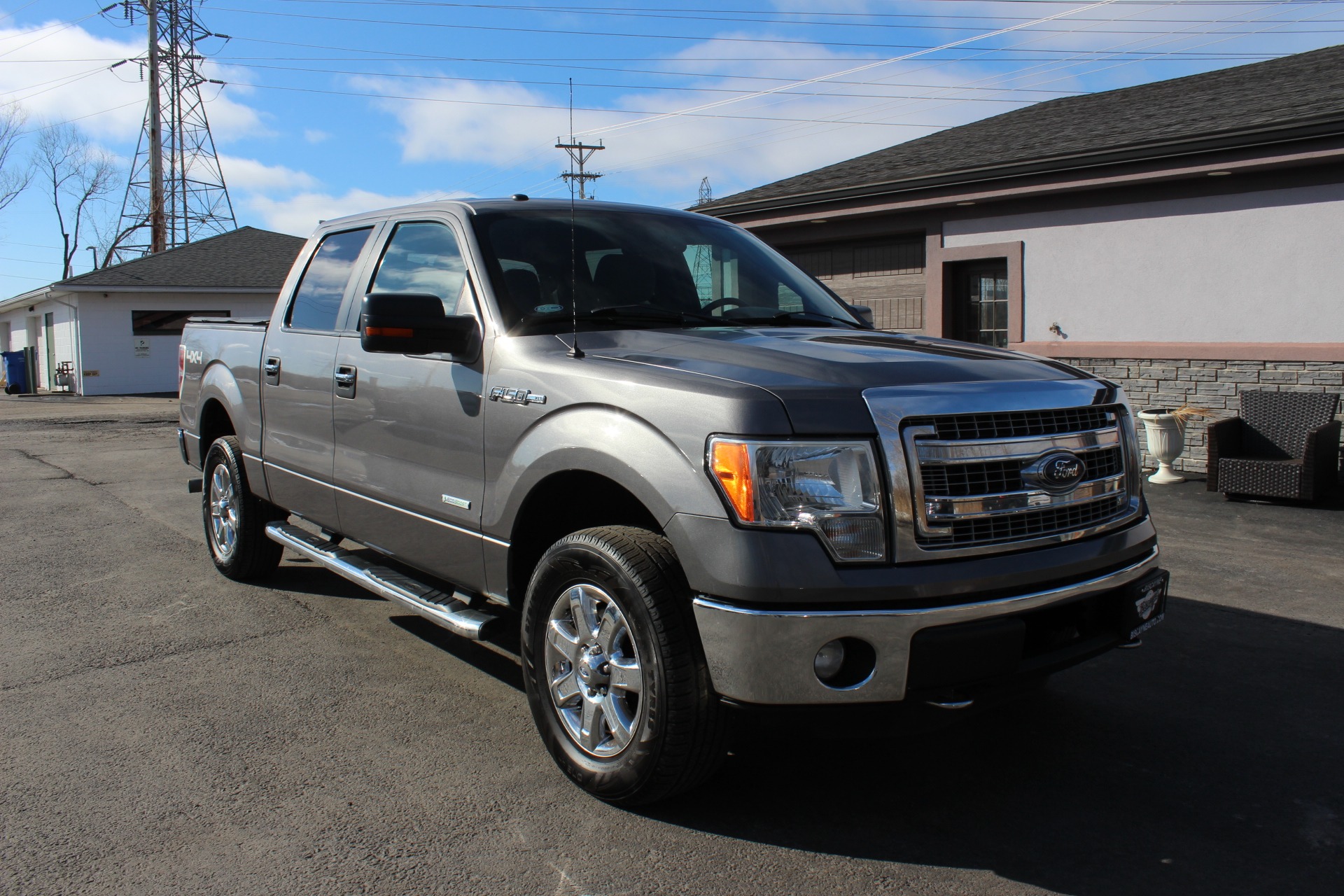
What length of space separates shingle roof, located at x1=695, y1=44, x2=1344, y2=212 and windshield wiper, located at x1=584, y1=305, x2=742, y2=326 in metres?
7.88

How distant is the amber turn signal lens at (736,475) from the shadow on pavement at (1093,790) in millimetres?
641

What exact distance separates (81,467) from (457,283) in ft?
31.9

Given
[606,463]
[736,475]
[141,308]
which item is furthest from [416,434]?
[141,308]

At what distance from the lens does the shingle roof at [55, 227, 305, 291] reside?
100 ft

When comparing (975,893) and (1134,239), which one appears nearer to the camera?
(975,893)

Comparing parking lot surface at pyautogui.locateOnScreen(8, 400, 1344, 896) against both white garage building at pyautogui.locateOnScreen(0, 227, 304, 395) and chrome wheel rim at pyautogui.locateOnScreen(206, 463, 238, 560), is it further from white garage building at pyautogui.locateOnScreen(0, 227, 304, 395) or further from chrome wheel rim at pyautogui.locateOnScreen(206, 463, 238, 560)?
white garage building at pyautogui.locateOnScreen(0, 227, 304, 395)

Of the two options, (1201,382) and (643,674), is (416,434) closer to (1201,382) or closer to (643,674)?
(643,674)

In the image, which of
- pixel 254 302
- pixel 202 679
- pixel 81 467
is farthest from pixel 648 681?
pixel 254 302

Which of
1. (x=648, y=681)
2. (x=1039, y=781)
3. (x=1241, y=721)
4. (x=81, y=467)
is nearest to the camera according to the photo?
(x=648, y=681)

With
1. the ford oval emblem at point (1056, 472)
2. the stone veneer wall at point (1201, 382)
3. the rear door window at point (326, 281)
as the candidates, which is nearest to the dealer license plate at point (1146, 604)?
the ford oval emblem at point (1056, 472)

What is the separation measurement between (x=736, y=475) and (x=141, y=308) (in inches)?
1292

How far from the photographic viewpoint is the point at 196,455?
676cm

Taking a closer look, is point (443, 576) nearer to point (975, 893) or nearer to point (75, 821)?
point (75, 821)

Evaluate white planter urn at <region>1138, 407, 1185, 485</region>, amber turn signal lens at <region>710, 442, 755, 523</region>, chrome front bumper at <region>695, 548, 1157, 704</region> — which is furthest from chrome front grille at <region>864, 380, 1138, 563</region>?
white planter urn at <region>1138, 407, 1185, 485</region>
